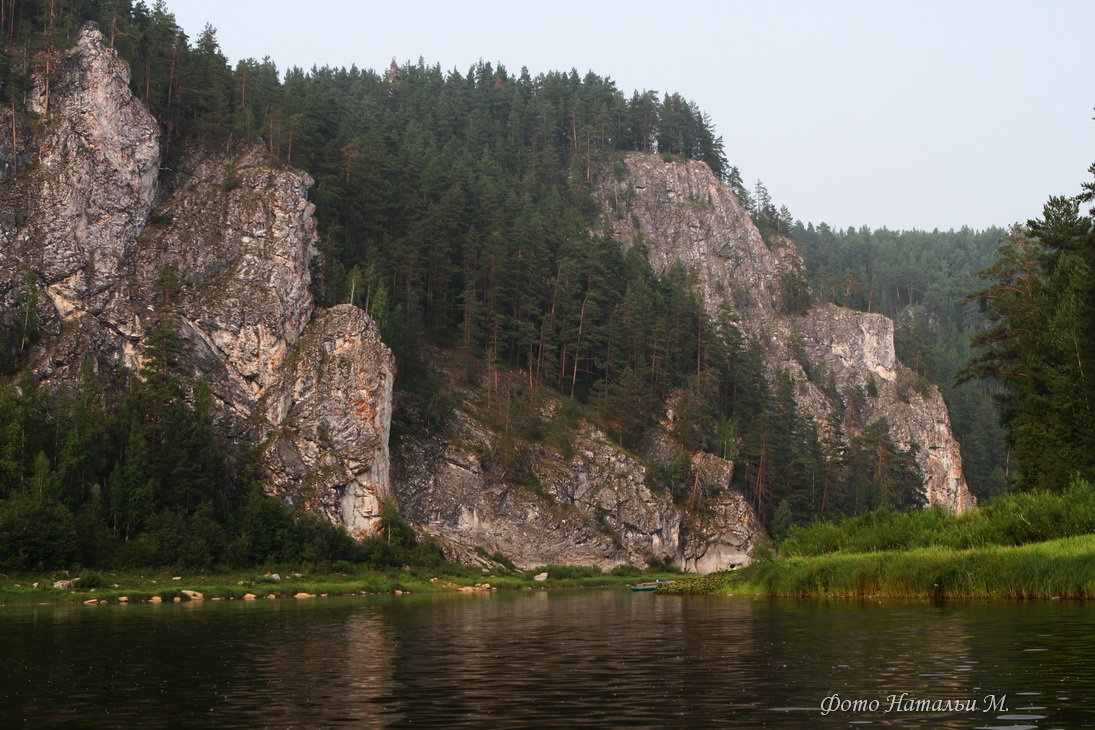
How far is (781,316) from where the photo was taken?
605ft

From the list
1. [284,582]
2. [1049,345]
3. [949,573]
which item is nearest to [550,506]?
[284,582]

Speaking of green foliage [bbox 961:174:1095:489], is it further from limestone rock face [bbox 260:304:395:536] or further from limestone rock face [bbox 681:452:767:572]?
limestone rock face [bbox 260:304:395:536]

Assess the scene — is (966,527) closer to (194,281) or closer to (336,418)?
(336,418)

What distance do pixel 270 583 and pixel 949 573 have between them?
55392 mm

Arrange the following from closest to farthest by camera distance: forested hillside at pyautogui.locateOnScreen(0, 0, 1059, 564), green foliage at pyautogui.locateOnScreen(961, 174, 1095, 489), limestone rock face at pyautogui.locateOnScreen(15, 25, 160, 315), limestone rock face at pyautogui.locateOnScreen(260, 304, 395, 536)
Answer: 1. green foliage at pyautogui.locateOnScreen(961, 174, 1095, 489)
2. forested hillside at pyautogui.locateOnScreen(0, 0, 1059, 564)
3. limestone rock face at pyautogui.locateOnScreen(260, 304, 395, 536)
4. limestone rock face at pyautogui.locateOnScreen(15, 25, 160, 315)

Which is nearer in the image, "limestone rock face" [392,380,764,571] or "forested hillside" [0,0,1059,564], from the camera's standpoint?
"forested hillside" [0,0,1059,564]

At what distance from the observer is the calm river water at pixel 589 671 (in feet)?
57.6

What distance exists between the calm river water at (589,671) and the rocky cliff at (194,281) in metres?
54.4

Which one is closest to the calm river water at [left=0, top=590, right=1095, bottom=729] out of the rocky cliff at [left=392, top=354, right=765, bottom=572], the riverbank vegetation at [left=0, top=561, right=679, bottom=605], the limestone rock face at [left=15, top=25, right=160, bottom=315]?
the riverbank vegetation at [left=0, top=561, right=679, bottom=605]

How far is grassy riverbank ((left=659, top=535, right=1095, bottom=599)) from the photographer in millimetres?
35281

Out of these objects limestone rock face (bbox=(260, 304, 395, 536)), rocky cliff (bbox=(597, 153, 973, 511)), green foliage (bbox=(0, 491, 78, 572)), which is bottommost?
green foliage (bbox=(0, 491, 78, 572))

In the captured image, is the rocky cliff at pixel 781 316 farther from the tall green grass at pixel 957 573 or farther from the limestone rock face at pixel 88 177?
the tall green grass at pixel 957 573

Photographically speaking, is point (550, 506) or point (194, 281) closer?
point (194, 281)

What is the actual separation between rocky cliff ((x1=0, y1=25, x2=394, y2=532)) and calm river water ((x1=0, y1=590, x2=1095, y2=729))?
54.4 m
